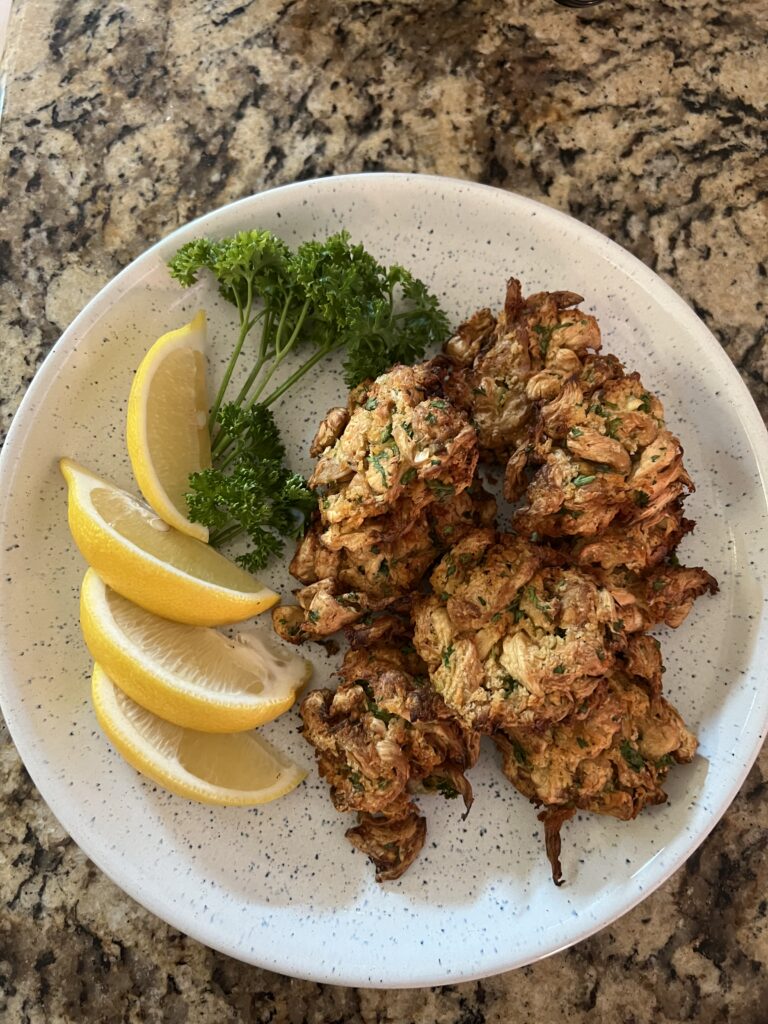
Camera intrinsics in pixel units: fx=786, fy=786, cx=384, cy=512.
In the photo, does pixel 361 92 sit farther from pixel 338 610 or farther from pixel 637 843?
pixel 637 843

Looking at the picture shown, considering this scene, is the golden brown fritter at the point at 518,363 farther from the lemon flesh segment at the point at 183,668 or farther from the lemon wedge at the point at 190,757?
the lemon wedge at the point at 190,757

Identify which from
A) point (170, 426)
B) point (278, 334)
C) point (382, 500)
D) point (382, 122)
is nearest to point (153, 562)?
point (170, 426)

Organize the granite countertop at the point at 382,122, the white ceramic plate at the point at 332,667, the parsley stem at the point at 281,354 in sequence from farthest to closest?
the granite countertop at the point at 382,122 < the parsley stem at the point at 281,354 < the white ceramic plate at the point at 332,667

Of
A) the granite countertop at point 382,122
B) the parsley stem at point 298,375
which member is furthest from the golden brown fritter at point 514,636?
the granite countertop at point 382,122

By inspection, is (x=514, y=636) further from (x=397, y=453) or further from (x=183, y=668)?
(x=183, y=668)

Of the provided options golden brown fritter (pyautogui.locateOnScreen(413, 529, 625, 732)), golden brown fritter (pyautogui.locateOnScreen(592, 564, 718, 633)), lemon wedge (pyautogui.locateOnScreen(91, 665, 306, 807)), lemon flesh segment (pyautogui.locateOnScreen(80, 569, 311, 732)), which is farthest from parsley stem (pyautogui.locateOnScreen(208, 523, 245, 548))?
golden brown fritter (pyautogui.locateOnScreen(592, 564, 718, 633))

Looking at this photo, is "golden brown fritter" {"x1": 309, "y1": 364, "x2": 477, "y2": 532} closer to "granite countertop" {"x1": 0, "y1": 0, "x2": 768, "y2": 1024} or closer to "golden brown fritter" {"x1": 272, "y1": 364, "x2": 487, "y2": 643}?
"golden brown fritter" {"x1": 272, "y1": 364, "x2": 487, "y2": 643}
